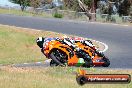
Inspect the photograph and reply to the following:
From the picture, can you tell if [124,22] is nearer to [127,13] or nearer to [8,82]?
[127,13]

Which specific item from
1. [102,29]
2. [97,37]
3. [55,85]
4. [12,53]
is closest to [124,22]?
[102,29]

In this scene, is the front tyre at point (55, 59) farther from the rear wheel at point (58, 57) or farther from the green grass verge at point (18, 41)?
the green grass verge at point (18, 41)

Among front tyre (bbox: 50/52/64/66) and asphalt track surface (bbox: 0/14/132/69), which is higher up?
front tyre (bbox: 50/52/64/66)

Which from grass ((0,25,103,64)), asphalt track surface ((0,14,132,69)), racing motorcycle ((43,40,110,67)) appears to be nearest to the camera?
racing motorcycle ((43,40,110,67))

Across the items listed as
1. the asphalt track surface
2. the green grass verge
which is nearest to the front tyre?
the asphalt track surface

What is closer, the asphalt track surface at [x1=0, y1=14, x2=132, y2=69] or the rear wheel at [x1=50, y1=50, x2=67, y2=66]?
the rear wheel at [x1=50, y1=50, x2=67, y2=66]

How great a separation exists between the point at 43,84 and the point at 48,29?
30.2m

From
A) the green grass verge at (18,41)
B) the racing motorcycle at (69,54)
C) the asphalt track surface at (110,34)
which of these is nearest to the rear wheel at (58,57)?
the racing motorcycle at (69,54)

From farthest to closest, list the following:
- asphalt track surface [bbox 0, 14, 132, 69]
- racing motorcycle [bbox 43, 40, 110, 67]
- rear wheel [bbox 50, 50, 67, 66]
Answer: asphalt track surface [bbox 0, 14, 132, 69] < rear wheel [bbox 50, 50, 67, 66] < racing motorcycle [bbox 43, 40, 110, 67]

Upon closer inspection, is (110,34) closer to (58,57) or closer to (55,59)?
(58,57)

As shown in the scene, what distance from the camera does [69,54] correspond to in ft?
51.7

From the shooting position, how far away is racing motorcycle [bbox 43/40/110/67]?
15.4 meters

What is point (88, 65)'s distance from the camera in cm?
1612

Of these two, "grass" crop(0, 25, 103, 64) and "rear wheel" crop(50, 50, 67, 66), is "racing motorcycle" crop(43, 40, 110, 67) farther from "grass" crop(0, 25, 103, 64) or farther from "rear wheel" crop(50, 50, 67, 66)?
"grass" crop(0, 25, 103, 64)
